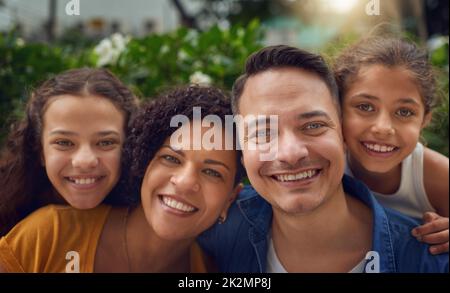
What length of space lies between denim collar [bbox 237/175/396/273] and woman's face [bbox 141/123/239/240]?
0.09 meters

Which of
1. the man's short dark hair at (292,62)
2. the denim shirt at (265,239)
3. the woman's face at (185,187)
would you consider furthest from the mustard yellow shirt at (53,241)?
the man's short dark hair at (292,62)

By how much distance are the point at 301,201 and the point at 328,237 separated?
169 mm

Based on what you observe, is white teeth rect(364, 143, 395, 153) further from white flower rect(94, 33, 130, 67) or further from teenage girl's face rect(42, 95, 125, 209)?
white flower rect(94, 33, 130, 67)

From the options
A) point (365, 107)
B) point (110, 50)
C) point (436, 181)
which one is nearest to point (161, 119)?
point (365, 107)

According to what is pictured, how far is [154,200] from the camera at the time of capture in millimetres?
1164

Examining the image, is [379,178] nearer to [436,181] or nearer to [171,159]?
[436,181]

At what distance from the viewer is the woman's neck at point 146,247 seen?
1266 millimetres

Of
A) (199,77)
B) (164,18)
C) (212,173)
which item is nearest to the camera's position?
(212,173)

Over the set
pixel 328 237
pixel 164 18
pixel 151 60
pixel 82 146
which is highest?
pixel 164 18

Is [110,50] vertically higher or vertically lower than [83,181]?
higher

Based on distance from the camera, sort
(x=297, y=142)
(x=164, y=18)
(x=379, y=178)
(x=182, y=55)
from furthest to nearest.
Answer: (x=164, y=18)
(x=182, y=55)
(x=379, y=178)
(x=297, y=142)

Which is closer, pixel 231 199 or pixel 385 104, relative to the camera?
pixel 385 104
